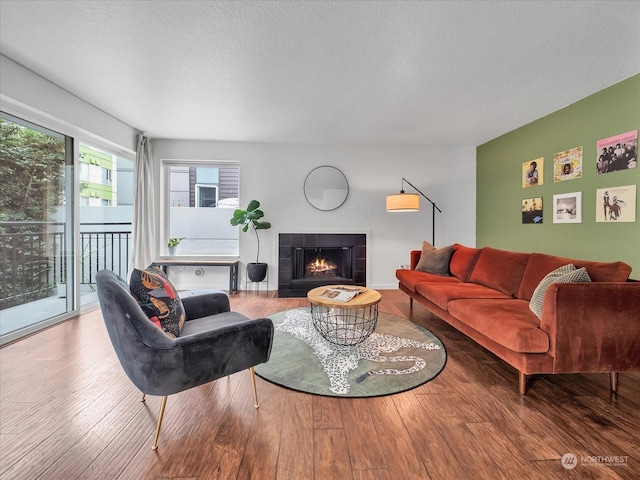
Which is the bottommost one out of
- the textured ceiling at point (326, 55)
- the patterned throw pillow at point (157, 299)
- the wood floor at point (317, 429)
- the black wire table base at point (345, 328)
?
the wood floor at point (317, 429)

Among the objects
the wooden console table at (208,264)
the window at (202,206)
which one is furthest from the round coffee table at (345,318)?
the window at (202,206)

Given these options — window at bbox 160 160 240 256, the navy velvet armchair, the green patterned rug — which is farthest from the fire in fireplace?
the navy velvet armchair

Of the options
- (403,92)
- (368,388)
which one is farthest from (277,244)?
(368,388)

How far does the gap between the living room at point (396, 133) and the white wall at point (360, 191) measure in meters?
0.02

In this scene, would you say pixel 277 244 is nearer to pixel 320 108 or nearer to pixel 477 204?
pixel 320 108

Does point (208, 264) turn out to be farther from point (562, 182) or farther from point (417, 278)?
point (562, 182)

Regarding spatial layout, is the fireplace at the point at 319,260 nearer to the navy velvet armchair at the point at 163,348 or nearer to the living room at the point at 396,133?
the living room at the point at 396,133

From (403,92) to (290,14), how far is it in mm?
1499

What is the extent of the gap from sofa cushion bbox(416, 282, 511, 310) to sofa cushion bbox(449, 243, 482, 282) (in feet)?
0.83

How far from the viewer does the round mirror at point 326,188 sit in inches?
193

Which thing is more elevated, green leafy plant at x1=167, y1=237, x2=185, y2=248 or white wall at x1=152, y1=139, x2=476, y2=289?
white wall at x1=152, y1=139, x2=476, y2=289

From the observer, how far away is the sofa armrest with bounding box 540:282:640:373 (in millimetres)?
1766

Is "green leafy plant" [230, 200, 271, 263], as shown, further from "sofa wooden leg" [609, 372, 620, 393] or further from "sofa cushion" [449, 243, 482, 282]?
"sofa wooden leg" [609, 372, 620, 393]

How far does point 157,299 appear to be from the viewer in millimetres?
1687
